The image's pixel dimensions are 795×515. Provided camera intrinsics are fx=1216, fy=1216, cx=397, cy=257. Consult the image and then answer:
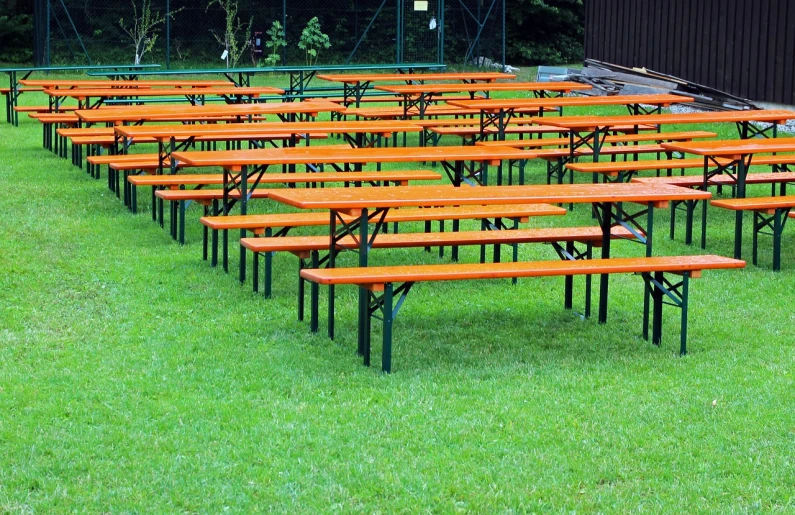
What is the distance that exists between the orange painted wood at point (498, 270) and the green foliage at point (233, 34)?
19.9 m

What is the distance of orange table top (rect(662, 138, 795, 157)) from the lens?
9688 millimetres

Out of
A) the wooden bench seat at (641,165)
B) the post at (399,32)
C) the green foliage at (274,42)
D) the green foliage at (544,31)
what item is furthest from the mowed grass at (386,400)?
the green foliage at (544,31)

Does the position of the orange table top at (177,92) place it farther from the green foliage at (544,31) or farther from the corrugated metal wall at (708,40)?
the green foliage at (544,31)

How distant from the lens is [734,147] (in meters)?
9.88

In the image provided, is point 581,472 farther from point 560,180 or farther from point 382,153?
point 560,180

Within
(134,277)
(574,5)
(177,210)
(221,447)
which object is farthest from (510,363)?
(574,5)

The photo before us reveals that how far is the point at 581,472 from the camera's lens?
4.84 metres

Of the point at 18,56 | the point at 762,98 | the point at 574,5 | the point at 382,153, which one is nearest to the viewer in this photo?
the point at 382,153

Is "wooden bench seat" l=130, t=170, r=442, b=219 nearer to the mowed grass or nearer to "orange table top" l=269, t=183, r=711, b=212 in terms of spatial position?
"orange table top" l=269, t=183, r=711, b=212

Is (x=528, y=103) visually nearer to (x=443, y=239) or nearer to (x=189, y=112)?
(x=189, y=112)

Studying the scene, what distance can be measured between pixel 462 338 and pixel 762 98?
12055mm

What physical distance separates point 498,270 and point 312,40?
2142cm

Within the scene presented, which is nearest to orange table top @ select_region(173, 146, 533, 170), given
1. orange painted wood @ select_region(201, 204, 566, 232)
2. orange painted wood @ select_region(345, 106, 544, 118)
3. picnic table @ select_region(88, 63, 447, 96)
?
orange painted wood @ select_region(201, 204, 566, 232)

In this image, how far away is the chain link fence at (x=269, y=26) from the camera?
26.6 m
